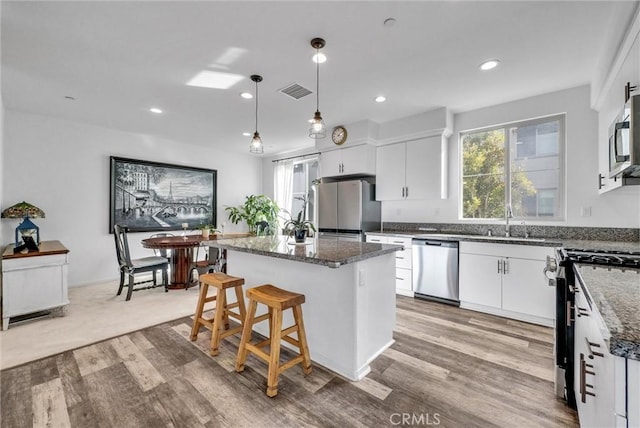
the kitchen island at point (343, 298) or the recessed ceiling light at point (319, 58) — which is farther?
the recessed ceiling light at point (319, 58)

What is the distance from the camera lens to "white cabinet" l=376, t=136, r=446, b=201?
3965 mm

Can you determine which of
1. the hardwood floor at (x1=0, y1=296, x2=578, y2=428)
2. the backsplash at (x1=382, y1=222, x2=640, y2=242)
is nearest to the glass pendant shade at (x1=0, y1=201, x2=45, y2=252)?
the hardwood floor at (x1=0, y1=296, x2=578, y2=428)

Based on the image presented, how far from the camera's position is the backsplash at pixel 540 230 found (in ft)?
9.76

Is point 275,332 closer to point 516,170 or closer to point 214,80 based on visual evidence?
point 214,80

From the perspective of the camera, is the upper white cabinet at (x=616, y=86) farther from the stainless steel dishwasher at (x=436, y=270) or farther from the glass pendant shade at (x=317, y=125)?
the glass pendant shade at (x=317, y=125)

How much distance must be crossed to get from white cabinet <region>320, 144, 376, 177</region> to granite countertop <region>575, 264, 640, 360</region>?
324 centimetres

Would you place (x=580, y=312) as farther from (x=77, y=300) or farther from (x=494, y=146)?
(x=77, y=300)

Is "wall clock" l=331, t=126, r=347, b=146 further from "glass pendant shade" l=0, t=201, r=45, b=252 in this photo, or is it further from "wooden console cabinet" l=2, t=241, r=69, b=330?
"glass pendant shade" l=0, t=201, r=45, b=252

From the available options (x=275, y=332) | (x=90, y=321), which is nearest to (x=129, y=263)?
(x=90, y=321)

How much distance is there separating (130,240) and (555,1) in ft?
20.4

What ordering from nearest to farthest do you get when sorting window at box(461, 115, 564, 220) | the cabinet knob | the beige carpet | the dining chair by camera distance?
the cabinet knob < the beige carpet < window at box(461, 115, 564, 220) < the dining chair

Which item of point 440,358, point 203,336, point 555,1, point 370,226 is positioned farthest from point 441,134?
point 203,336

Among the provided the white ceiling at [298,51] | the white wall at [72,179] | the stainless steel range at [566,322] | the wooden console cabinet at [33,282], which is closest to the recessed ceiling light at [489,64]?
the white ceiling at [298,51]

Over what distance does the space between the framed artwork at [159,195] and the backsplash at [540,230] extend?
157 inches
